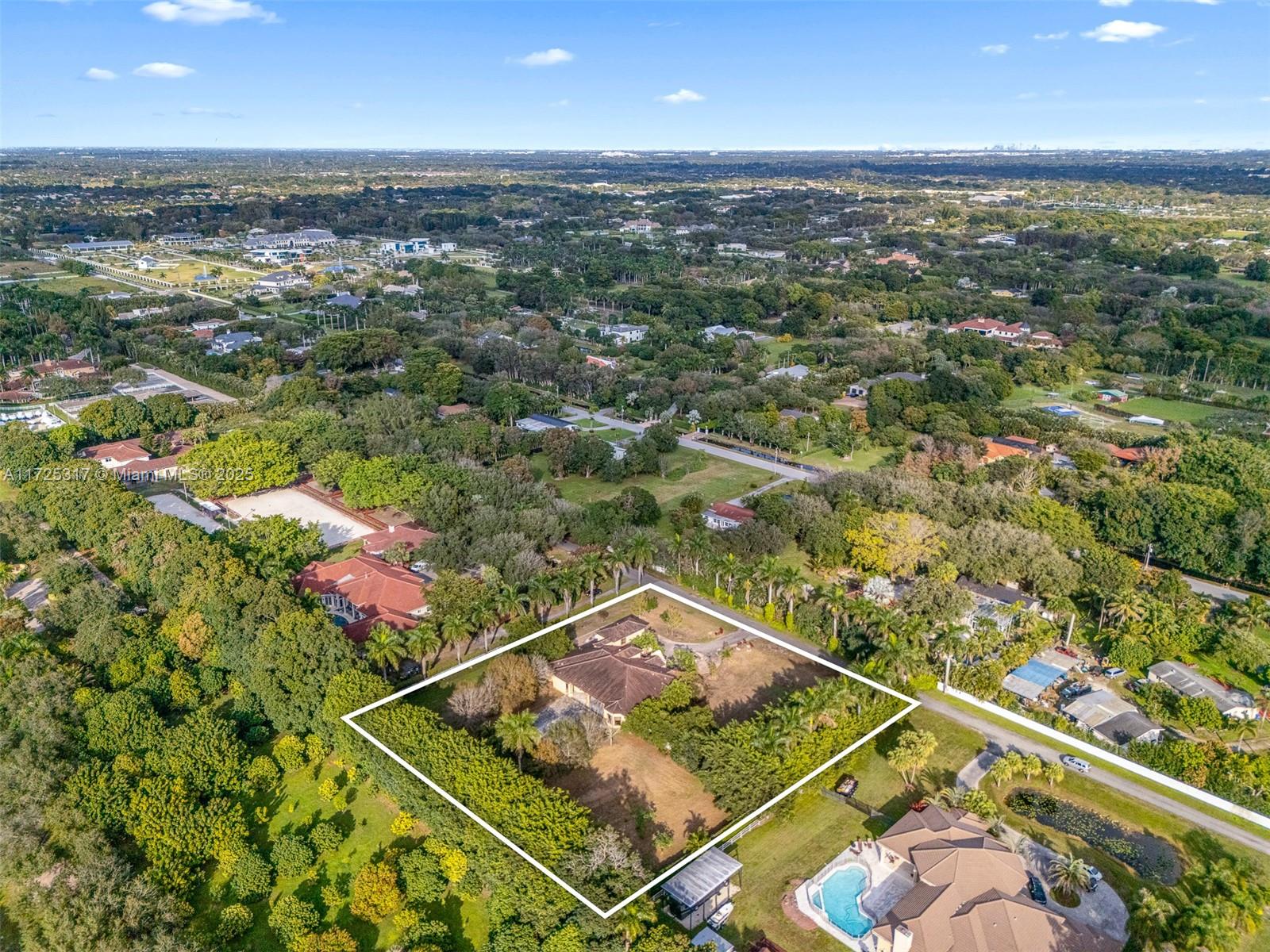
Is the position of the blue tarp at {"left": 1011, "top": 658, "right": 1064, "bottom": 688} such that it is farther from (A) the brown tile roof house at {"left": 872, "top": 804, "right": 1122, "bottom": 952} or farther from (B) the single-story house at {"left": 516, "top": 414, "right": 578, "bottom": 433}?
(B) the single-story house at {"left": 516, "top": 414, "right": 578, "bottom": 433}

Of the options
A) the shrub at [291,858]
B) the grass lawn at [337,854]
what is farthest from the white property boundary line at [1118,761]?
the shrub at [291,858]

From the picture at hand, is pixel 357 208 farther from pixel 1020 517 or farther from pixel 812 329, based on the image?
pixel 1020 517

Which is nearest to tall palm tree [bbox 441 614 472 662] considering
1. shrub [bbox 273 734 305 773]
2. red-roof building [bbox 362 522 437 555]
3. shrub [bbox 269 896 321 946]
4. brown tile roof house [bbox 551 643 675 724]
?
brown tile roof house [bbox 551 643 675 724]

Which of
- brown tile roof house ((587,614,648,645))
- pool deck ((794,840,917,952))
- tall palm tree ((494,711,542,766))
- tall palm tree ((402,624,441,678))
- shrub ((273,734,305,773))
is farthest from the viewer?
brown tile roof house ((587,614,648,645))

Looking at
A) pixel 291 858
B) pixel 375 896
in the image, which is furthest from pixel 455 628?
pixel 375 896

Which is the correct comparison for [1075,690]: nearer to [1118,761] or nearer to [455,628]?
[1118,761]

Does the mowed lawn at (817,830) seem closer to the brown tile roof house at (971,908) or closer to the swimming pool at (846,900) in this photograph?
the swimming pool at (846,900)
